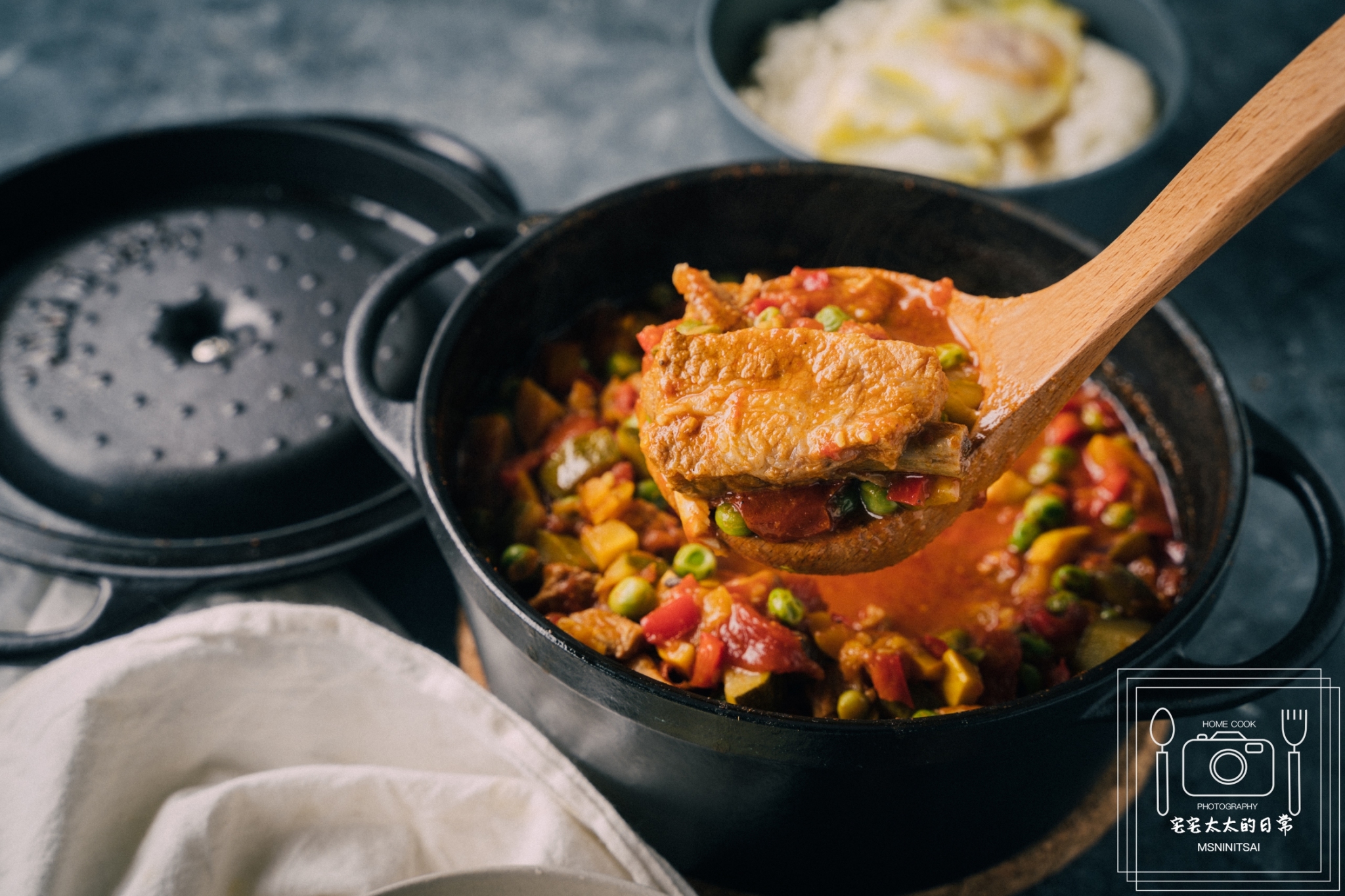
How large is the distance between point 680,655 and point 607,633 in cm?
16

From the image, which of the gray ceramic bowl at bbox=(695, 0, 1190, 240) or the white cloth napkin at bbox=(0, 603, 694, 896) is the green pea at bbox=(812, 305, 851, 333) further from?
the gray ceramic bowl at bbox=(695, 0, 1190, 240)

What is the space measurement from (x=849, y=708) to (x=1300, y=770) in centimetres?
145

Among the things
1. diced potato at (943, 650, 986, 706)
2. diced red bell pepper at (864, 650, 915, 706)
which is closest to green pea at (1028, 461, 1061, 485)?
diced potato at (943, 650, 986, 706)

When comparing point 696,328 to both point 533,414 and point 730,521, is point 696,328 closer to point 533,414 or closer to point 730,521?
point 730,521

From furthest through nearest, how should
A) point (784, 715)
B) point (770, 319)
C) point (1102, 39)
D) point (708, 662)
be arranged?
point (1102, 39), point (708, 662), point (770, 319), point (784, 715)

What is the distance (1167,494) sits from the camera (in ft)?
8.49

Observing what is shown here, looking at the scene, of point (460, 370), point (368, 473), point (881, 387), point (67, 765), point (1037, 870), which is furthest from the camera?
point (368, 473)

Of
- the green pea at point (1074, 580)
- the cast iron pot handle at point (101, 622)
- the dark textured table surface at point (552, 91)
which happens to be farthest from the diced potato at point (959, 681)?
the dark textured table surface at point (552, 91)

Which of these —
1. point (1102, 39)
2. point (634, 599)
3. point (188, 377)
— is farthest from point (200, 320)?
point (1102, 39)

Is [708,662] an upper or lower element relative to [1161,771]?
upper

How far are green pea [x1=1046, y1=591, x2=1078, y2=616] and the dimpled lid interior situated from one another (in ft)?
5.78

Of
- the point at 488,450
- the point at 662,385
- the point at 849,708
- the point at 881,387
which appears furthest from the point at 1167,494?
the point at 488,450

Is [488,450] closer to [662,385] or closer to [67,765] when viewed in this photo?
[662,385]

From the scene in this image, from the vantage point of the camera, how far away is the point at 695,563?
2.23 metres
